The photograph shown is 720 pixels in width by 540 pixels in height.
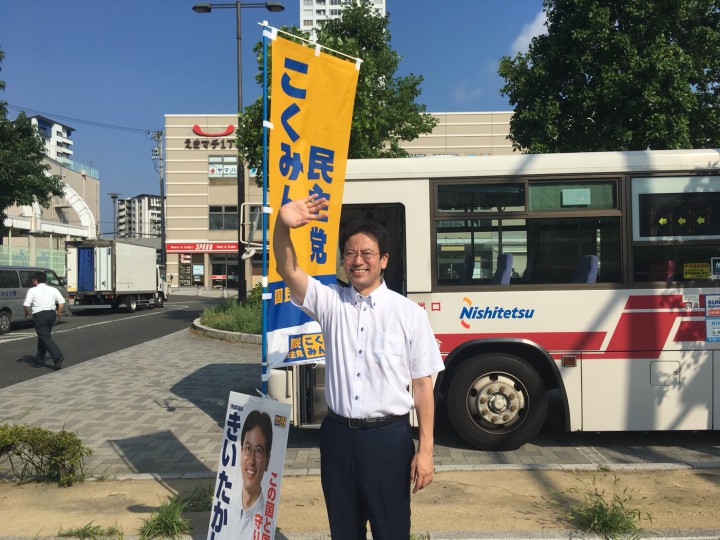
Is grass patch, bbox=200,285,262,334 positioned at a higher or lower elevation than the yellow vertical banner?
lower

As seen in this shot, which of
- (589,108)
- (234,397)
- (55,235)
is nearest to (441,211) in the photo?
(234,397)

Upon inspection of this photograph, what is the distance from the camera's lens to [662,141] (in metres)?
12.5

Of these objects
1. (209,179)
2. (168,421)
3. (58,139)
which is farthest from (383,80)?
(58,139)

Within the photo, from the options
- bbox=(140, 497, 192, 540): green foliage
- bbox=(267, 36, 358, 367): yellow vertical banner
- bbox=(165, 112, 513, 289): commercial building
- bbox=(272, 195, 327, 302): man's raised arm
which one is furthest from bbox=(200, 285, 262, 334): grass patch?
bbox=(165, 112, 513, 289): commercial building

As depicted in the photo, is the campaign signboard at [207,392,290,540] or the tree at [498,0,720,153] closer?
the campaign signboard at [207,392,290,540]

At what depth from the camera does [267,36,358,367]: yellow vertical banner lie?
13.8ft

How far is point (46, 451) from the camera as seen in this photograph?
4.80m

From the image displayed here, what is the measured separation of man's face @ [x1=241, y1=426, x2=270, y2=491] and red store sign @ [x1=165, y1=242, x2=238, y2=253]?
48941mm

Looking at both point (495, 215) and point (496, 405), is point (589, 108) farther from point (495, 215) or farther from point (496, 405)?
point (496, 405)

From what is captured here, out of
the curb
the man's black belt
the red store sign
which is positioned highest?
the red store sign

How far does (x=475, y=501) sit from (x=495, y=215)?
8.83ft

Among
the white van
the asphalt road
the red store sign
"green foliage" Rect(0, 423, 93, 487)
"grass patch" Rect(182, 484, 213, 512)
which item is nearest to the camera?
"grass patch" Rect(182, 484, 213, 512)

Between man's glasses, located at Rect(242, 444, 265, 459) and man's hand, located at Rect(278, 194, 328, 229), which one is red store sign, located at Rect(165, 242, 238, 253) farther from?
man's hand, located at Rect(278, 194, 328, 229)

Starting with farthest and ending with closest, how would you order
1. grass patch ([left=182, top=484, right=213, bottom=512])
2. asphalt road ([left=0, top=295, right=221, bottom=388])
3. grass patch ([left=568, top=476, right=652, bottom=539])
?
asphalt road ([left=0, top=295, right=221, bottom=388]) < grass patch ([left=182, top=484, right=213, bottom=512]) < grass patch ([left=568, top=476, right=652, bottom=539])
